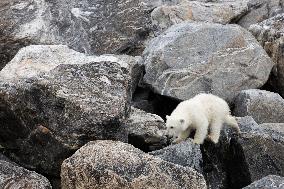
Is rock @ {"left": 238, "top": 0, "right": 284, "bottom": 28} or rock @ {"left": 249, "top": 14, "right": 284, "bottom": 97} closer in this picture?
rock @ {"left": 249, "top": 14, "right": 284, "bottom": 97}

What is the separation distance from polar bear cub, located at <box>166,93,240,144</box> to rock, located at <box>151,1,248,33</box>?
18.6 ft

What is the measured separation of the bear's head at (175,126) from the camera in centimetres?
923

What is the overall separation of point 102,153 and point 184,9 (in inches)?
371

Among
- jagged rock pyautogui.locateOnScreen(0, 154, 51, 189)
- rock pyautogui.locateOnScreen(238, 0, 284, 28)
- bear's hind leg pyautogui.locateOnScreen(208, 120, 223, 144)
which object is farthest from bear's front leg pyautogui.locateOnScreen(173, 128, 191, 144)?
rock pyautogui.locateOnScreen(238, 0, 284, 28)

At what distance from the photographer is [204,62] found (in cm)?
1247

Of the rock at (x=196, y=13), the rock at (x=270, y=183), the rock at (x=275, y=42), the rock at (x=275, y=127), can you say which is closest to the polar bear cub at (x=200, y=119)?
the rock at (x=275, y=127)

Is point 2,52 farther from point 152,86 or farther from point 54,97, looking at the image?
point 54,97

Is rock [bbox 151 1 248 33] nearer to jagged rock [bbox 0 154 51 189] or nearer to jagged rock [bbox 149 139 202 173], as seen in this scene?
jagged rock [bbox 149 139 202 173]

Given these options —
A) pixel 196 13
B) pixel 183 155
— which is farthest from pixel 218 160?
pixel 196 13

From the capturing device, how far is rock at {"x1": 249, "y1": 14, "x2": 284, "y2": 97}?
13391 mm

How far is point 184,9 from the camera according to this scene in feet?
52.7

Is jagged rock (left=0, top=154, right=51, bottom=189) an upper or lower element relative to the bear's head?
upper

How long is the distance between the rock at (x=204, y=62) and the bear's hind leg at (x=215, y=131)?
8.10 ft

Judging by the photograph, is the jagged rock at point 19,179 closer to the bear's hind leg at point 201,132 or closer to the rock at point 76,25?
the bear's hind leg at point 201,132
